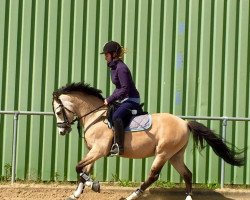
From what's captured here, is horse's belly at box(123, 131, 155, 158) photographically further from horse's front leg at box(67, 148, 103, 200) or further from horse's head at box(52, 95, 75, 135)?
horse's head at box(52, 95, 75, 135)

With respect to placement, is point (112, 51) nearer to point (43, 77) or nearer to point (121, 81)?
point (121, 81)

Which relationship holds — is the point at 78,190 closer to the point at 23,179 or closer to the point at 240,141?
the point at 23,179

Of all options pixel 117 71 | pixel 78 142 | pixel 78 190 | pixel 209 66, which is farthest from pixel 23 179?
pixel 209 66

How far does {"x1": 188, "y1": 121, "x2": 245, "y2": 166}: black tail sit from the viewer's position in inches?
346

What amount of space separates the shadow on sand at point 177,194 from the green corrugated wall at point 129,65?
91 centimetres

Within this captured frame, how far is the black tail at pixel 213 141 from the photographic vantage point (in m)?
8.79

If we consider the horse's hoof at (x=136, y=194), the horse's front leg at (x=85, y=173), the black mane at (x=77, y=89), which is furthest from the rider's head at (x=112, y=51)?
the horse's hoof at (x=136, y=194)

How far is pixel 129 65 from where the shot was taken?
10297 millimetres

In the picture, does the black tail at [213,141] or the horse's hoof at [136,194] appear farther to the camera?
the black tail at [213,141]

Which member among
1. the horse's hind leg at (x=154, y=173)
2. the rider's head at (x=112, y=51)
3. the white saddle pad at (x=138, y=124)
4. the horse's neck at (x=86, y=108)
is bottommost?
the horse's hind leg at (x=154, y=173)

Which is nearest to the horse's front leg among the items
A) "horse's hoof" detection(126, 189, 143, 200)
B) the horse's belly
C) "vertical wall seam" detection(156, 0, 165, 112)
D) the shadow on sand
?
the horse's belly

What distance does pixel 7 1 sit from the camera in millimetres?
10219

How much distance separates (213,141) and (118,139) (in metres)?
1.54

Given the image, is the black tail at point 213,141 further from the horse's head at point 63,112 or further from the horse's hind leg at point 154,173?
Result: the horse's head at point 63,112
